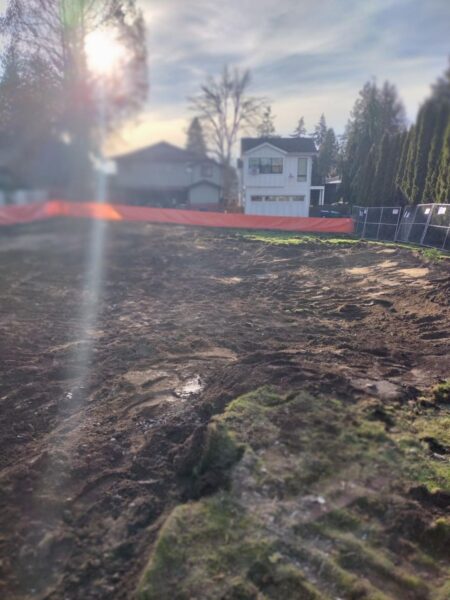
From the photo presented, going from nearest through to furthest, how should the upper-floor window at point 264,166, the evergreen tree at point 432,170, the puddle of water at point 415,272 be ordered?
1. the puddle of water at point 415,272
2. the evergreen tree at point 432,170
3. the upper-floor window at point 264,166

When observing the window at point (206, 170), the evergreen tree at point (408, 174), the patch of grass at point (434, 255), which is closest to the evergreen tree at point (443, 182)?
the evergreen tree at point (408, 174)

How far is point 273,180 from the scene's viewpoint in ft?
87.1

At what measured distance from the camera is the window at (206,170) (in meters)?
35.6

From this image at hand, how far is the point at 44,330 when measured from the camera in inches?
308

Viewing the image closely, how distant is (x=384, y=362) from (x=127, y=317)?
4.94 metres

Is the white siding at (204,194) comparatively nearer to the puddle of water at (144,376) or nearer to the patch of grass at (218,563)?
the puddle of water at (144,376)

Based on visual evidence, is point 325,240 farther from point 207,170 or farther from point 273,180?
point 207,170

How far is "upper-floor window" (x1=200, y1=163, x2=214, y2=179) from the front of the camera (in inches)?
1400

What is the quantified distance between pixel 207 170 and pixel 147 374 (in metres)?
32.9

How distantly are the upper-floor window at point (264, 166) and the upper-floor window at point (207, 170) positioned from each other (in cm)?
844

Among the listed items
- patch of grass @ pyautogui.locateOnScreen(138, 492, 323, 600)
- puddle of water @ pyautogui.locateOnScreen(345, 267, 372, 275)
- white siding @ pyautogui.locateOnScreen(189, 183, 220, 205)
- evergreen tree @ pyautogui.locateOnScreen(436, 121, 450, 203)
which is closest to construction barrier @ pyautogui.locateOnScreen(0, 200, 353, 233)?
evergreen tree @ pyautogui.locateOnScreen(436, 121, 450, 203)

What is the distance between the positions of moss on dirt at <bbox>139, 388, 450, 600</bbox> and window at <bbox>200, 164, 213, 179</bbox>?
33697 mm

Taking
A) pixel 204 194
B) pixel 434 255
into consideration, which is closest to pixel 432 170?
pixel 434 255

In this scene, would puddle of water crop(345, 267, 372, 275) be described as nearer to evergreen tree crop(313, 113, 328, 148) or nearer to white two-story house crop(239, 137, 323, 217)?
evergreen tree crop(313, 113, 328, 148)
